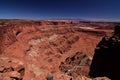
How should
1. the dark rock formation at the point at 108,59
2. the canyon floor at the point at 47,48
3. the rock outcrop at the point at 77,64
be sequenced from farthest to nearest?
the canyon floor at the point at 47,48 → the rock outcrop at the point at 77,64 → the dark rock formation at the point at 108,59

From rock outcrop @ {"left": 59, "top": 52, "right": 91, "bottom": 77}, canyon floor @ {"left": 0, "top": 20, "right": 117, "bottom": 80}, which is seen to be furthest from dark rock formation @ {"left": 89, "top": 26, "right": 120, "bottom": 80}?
rock outcrop @ {"left": 59, "top": 52, "right": 91, "bottom": 77}

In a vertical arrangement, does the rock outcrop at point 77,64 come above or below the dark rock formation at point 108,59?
below

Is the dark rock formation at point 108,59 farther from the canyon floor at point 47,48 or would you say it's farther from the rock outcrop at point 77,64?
the rock outcrop at point 77,64

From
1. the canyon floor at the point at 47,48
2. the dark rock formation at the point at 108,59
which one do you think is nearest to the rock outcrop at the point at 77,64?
the canyon floor at the point at 47,48

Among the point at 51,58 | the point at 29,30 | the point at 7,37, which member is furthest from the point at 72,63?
the point at 29,30

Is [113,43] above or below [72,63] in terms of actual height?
above

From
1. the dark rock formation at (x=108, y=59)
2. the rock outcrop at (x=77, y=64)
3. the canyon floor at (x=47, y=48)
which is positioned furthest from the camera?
the canyon floor at (x=47, y=48)

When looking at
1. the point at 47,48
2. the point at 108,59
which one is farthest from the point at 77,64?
the point at 47,48

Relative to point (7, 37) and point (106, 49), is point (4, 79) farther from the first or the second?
point (7, 37)

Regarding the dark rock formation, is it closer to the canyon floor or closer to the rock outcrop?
the canyon floor
